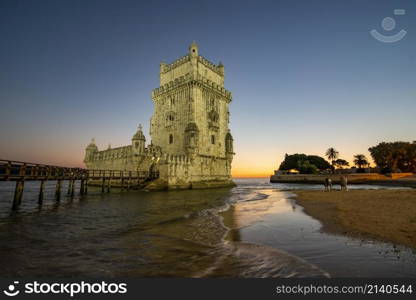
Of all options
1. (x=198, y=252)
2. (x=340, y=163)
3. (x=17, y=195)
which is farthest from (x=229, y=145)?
(x=340, y=163)

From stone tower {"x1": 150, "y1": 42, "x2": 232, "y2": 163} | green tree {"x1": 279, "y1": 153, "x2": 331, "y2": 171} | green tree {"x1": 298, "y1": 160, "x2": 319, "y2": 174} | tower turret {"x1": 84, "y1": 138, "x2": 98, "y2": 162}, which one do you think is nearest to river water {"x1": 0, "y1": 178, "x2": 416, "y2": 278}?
stone tower {"x1": 150, "y1": 42, "x2": 232, "y2": 163}

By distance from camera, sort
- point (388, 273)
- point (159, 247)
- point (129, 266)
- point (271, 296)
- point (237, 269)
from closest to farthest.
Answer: point (271, 296), point (388, 273), point (237, 269), point (129, 266), point (159, 247)

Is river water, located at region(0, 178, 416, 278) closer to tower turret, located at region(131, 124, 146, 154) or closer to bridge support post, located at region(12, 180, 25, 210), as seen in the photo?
bridge support post, located at region(12, 180, 25, 210)

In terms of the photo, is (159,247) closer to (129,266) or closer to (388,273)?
(129,266)

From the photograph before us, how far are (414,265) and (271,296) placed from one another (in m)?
3.48

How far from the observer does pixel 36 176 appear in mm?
18312

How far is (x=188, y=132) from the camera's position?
34.0 m

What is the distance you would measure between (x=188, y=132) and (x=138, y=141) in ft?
28.5

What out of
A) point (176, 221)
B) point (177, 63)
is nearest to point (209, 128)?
point (177, 63)

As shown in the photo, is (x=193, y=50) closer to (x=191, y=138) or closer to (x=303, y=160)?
(x=191, y=138)

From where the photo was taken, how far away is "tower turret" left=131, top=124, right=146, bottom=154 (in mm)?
35153

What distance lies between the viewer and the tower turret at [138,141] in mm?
35153

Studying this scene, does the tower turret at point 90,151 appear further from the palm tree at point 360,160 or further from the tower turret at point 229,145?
the palm tree at point 360,160

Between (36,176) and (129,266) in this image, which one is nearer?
(129,266)
